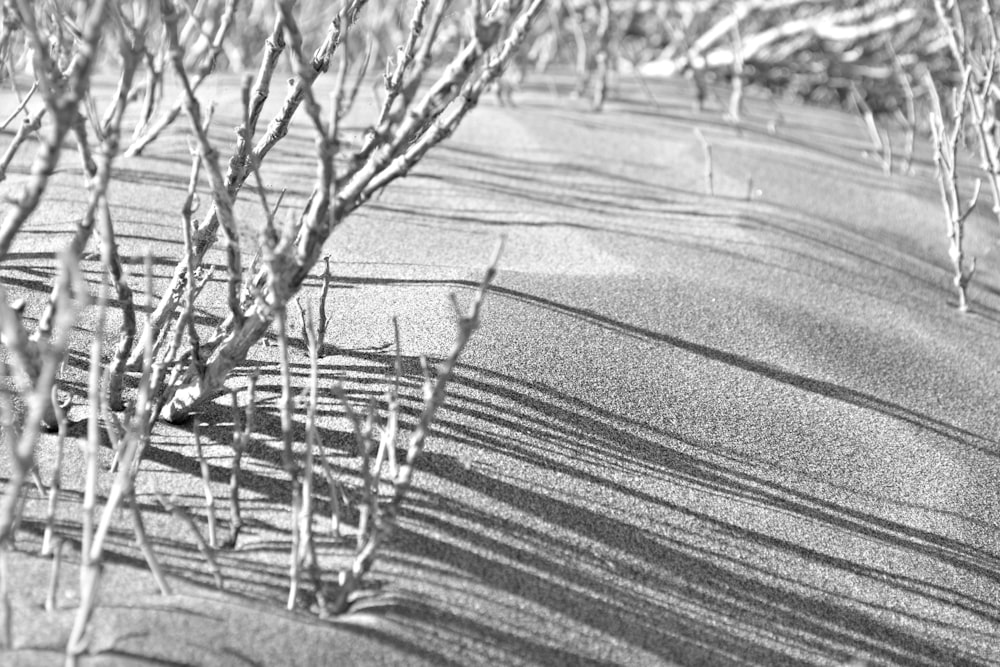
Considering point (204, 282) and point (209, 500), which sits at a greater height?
point (204, 282)

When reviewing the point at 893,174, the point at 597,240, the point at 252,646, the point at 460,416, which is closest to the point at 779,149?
the point at 893,174

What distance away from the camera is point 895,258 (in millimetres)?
2912

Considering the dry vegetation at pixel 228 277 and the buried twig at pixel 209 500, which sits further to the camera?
the buried twig at pixel 209 500

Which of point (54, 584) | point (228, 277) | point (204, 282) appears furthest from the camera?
point (228, 277)

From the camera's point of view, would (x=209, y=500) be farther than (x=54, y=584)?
Yes

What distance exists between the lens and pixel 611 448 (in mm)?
1777

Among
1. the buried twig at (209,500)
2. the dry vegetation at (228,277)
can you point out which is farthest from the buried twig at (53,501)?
the buried twig at (209,500)

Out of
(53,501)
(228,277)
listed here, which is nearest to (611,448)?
(228,277)

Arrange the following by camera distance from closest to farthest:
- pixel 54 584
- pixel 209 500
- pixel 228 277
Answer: pixel 54 584 → pixel 209 500 → pixel 228 277

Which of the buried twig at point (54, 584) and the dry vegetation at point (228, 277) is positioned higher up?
the dry vegetation at point (228, 277)

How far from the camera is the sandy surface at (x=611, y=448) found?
137cm

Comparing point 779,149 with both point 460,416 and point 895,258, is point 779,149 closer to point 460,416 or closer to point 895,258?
point 895,258

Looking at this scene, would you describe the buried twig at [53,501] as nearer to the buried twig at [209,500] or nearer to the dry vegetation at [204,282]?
the dry vegetation at [204,282]

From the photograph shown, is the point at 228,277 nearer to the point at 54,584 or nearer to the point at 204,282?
the point at 204,282
